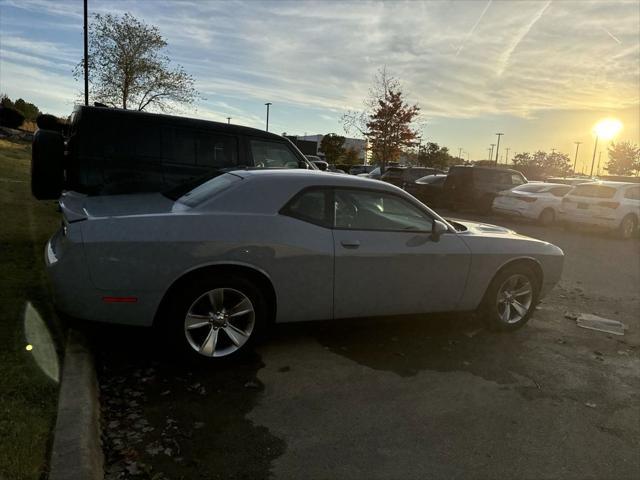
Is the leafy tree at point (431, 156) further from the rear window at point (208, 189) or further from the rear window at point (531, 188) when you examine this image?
the rear window at point (208, 189)

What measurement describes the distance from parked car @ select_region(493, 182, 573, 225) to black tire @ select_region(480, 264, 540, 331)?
1105 centimetres

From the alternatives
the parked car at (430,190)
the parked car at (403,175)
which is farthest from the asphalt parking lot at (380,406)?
the parked car at (403,175)

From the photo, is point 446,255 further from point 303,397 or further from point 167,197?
point 167,197

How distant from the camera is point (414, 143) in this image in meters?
39.3

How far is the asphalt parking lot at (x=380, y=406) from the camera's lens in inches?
115

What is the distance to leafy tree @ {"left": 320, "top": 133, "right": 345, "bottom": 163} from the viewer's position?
60719 mm

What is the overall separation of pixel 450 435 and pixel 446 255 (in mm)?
1788

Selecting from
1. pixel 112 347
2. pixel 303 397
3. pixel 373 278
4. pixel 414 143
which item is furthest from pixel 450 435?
pixel 414 143

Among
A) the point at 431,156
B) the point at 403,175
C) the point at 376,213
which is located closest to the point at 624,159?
the point at 431,156

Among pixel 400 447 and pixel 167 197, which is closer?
pixel 400 447

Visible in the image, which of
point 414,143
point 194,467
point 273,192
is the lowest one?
point 194,467

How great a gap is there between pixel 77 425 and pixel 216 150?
4.59m

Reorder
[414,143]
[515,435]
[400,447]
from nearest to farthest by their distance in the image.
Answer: [400,447] < [515,435] < [414,143]

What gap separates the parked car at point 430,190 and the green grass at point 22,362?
45.3 ft
